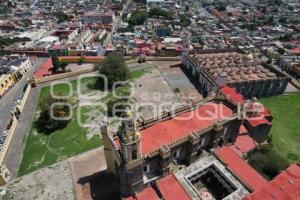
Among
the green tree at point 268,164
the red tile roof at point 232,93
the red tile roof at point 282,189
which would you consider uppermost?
the red tile roof at point 232,93

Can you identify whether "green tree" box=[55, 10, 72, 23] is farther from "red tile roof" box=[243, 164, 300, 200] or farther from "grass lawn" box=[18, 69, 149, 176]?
"red tile roof" box=[243, 164, 300, 200]

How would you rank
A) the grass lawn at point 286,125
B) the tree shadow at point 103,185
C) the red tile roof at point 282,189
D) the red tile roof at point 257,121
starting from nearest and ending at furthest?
the red tile roof at point 282,189
the tree shadow at point 103,185
the red tile roof at point 257,121
the grass lawn at point 286,125

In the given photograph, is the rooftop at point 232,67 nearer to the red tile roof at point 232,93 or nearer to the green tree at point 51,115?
the red tile roof at point 232,93

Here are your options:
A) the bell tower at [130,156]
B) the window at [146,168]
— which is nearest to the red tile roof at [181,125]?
the window at [146,168]

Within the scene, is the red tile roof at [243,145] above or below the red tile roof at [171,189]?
below

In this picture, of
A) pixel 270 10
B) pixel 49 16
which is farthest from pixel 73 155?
pixel 270 10

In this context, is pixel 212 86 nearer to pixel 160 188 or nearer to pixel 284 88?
pixel 284 88

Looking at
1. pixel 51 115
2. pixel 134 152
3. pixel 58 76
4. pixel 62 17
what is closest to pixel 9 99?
pixel 58 76

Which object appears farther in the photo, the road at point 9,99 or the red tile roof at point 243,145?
the road at point 9,99

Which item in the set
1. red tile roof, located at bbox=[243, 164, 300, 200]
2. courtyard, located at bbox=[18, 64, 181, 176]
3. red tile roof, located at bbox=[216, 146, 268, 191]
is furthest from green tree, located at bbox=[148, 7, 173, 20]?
red tile roof, located at bbox=[243, 164, 300, 200]
